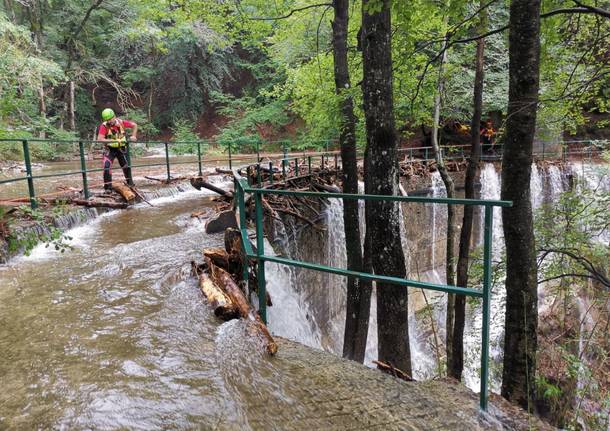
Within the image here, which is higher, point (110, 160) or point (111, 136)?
point (111, 136)

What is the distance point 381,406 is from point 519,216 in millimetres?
2511

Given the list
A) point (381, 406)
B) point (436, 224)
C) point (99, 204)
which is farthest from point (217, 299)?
point (436, 224)

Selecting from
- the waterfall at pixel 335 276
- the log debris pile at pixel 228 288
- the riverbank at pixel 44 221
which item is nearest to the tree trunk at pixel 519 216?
the log debris pile at pixel 228 288

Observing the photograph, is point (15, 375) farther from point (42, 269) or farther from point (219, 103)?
point (219, 103)

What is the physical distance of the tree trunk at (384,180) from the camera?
16.0ft

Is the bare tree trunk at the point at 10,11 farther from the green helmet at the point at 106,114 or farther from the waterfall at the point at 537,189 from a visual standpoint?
the waterfall at the point at 537,189

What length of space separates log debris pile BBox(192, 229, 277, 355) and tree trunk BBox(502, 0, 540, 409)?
238cm

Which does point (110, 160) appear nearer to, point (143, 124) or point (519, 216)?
point (519, 216)

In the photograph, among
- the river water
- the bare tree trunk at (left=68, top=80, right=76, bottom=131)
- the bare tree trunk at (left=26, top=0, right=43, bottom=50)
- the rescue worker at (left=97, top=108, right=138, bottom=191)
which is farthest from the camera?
the bare tree trunk at (left=68, top=80, right=76, bottom=131)

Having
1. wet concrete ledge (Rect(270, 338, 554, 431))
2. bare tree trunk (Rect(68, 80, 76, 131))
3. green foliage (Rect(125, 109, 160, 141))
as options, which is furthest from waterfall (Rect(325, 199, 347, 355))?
green foliage (Rect(125, 109, 160, 141))

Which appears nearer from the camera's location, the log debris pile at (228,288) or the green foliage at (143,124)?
the log debris pile at (228,288)

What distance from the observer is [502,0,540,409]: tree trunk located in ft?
12.8

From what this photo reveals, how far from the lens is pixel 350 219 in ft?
23.3

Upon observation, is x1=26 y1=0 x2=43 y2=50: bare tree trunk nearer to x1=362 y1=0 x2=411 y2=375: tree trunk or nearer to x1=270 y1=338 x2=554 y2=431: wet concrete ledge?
x1=362 y1=0 x2=411 y2=375: tree trunk
